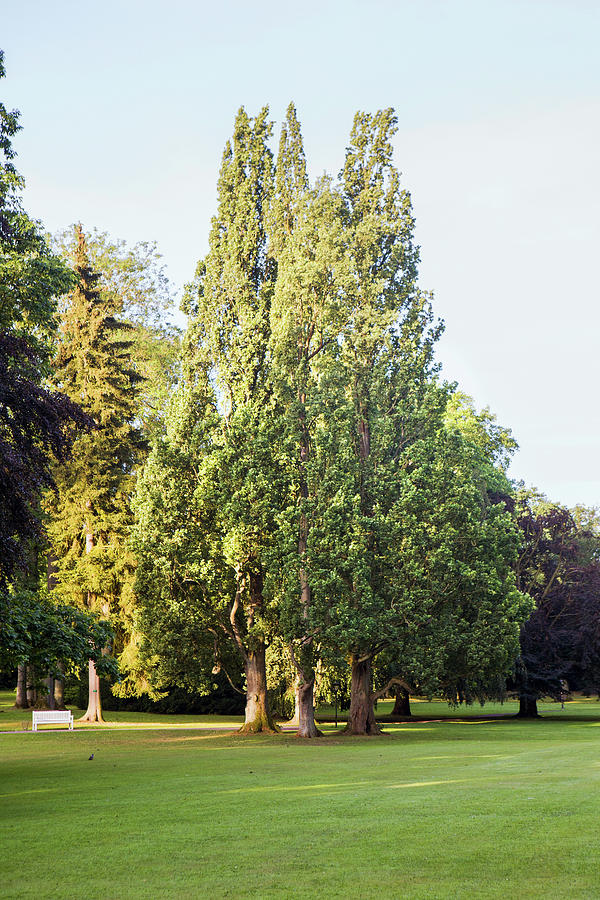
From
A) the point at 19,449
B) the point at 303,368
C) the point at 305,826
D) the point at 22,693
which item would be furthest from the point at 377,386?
the point at 22,693

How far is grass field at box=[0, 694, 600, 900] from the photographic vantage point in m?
7.64

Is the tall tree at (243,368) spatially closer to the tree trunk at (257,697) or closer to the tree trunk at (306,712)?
the tree trunk at (257,697)

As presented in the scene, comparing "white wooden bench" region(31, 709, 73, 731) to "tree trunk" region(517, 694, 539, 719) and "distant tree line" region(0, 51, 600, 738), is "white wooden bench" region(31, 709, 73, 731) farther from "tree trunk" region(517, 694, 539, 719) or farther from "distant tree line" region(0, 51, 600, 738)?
"tree trunk" region(517, 694, 539, 719)

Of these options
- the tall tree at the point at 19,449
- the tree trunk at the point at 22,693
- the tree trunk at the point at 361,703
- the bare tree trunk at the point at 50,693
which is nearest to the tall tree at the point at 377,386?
the tree trunk at the point at 361,703

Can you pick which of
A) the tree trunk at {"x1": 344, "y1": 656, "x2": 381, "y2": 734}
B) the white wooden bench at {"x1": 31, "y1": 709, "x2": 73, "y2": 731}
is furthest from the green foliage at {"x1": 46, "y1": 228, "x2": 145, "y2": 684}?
the tree trunk at {"x1": 344, "y1": 656, "x2": 381, "y2": 734}

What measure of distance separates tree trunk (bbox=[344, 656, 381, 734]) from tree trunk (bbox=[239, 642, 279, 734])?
9.29ft

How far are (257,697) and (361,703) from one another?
3.74 m

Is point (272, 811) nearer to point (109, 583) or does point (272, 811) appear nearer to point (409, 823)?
point (409, 823)

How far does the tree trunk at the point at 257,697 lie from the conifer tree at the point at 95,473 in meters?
8.04

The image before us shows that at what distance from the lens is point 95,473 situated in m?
39.3

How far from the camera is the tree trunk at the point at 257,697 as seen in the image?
32.1 metres

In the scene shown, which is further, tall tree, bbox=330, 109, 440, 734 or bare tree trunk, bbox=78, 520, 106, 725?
bare tree trunk, bbox=78, 520, 106, 725

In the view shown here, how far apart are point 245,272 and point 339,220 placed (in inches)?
171

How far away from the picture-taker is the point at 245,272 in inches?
1350
